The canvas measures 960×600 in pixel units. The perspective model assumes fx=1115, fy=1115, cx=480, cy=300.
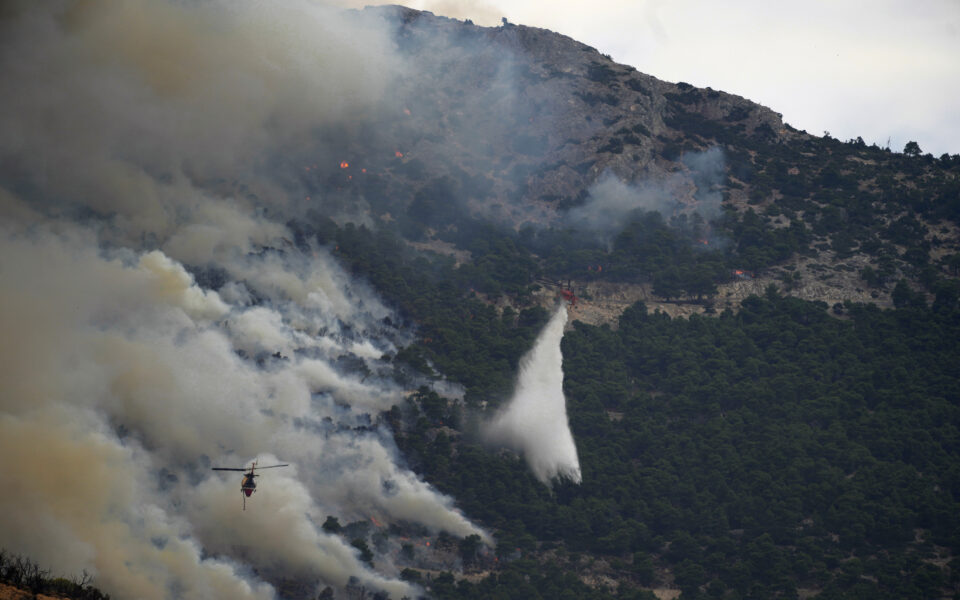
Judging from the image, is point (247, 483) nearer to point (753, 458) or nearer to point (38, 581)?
point (38, 581)

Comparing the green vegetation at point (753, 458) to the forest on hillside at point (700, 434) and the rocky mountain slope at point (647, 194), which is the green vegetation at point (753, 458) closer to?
the forest on hillside at point (700, 434)

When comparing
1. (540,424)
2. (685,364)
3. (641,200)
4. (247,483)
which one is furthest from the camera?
(641,200)

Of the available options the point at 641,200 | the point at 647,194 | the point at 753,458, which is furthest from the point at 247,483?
the point at 647,194

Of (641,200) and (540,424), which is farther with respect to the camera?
(641,200)

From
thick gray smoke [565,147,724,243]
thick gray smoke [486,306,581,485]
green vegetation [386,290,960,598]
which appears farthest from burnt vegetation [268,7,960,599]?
thick gray smoke [565,147,724,243]

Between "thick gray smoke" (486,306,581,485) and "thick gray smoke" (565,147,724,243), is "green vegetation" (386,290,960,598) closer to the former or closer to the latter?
"thick gray smoke" (486,306,581,485)

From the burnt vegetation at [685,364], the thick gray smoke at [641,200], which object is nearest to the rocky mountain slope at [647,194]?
the thick gray smoke at [641,200]

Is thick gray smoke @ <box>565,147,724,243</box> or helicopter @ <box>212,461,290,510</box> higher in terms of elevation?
thick gray smoke @ <box>565,147,724,243</box>
